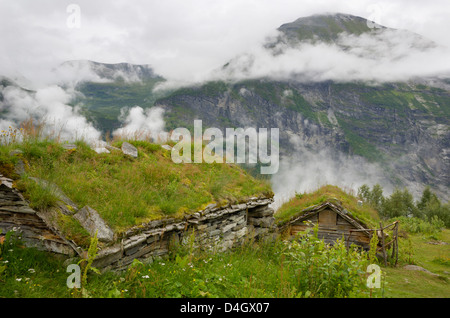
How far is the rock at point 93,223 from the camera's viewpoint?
5473mm

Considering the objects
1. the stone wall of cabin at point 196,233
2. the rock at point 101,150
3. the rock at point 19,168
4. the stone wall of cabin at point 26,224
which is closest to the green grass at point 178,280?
the stone wall of cabin at point 26,224

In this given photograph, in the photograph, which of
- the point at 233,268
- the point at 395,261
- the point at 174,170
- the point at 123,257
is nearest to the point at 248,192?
the point at 174,170

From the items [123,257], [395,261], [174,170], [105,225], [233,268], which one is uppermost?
[174,170]

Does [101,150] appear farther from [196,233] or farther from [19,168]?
[196,233]

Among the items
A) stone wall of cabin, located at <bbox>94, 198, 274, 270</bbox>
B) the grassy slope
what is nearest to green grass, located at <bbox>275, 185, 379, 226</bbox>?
stone wall of cabin, located at <bbox>94, 198, 274, 270</bbox>

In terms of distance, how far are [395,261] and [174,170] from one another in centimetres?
1350

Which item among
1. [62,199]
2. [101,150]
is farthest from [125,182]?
[101,150]

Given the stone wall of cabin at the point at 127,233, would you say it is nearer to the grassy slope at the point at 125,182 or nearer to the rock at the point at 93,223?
the rock at the point at 93,223

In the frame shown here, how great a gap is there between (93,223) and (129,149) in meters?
4.67

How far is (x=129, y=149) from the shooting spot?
988cm

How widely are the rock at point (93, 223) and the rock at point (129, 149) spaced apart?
12.8 feet

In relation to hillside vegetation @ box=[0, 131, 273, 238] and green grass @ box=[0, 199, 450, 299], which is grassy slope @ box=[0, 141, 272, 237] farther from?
Answer: green grass @ box=[0, 199, 450, 299]
